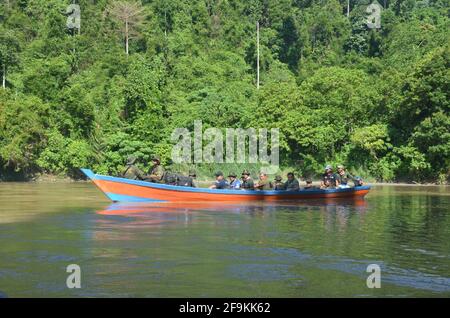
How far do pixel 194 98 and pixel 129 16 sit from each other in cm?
1817

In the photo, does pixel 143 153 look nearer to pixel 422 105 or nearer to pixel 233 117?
pixel 233 117

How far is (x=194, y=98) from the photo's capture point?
51.8m

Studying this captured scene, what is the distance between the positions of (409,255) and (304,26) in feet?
189

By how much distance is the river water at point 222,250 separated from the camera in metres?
12.2

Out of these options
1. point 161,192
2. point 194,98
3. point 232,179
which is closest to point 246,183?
point 232,179

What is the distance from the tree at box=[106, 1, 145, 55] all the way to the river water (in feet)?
139

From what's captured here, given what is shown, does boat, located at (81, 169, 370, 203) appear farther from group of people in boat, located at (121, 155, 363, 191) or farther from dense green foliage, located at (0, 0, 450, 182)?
dense green foliage, located at (0, 0, 450, 182)

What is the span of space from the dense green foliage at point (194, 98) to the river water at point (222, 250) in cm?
1906

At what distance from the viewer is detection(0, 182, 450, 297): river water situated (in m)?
12.2

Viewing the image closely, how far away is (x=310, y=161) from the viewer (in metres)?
47.2

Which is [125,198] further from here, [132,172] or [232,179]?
[232,179]

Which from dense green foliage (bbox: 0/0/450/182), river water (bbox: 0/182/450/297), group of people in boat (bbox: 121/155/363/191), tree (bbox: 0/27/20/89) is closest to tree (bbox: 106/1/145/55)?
dense green foliage (bbox: 0/0/450/182)

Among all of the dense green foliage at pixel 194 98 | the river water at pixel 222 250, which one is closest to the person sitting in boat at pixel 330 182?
the river water at pixel 222 250

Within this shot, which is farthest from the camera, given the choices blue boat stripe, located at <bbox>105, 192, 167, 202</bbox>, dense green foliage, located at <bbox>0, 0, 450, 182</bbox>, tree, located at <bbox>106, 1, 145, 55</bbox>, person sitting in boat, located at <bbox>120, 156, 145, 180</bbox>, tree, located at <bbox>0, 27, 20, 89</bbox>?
tree, located at <bbox>106, 1, 145, 55</bbox>
